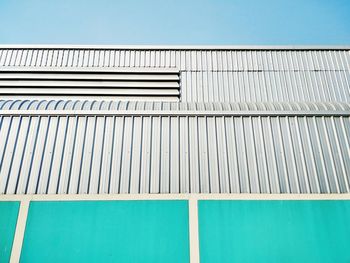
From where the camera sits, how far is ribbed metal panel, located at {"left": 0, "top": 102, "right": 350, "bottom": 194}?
5.11 m

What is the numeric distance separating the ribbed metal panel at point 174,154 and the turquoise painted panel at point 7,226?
0.37 metres

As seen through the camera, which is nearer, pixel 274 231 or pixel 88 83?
pixel 274 231

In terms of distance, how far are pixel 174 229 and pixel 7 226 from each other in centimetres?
315

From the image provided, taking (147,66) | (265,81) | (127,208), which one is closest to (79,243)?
(127,208)

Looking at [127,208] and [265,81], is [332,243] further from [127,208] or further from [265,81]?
[265,81]

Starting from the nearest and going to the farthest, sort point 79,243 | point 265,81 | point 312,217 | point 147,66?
point 79,243, point 312,217, point 265,81, point 147,66

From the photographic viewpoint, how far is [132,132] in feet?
18.6

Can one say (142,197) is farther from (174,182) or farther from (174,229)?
(174,229)

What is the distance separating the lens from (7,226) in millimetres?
4559

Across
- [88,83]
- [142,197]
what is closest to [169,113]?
[142,197]

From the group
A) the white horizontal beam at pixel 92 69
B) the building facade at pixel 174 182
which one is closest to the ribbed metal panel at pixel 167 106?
the building facade at pixel 174 182

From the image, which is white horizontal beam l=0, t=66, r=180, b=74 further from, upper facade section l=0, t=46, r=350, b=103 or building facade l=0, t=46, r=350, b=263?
building facade l=0, t=46, r=350, b=263

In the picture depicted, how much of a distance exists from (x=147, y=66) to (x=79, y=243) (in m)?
8.07

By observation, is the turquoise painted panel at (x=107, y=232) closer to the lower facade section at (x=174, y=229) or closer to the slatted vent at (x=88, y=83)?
the lower facade section at (x=174, y=229)
